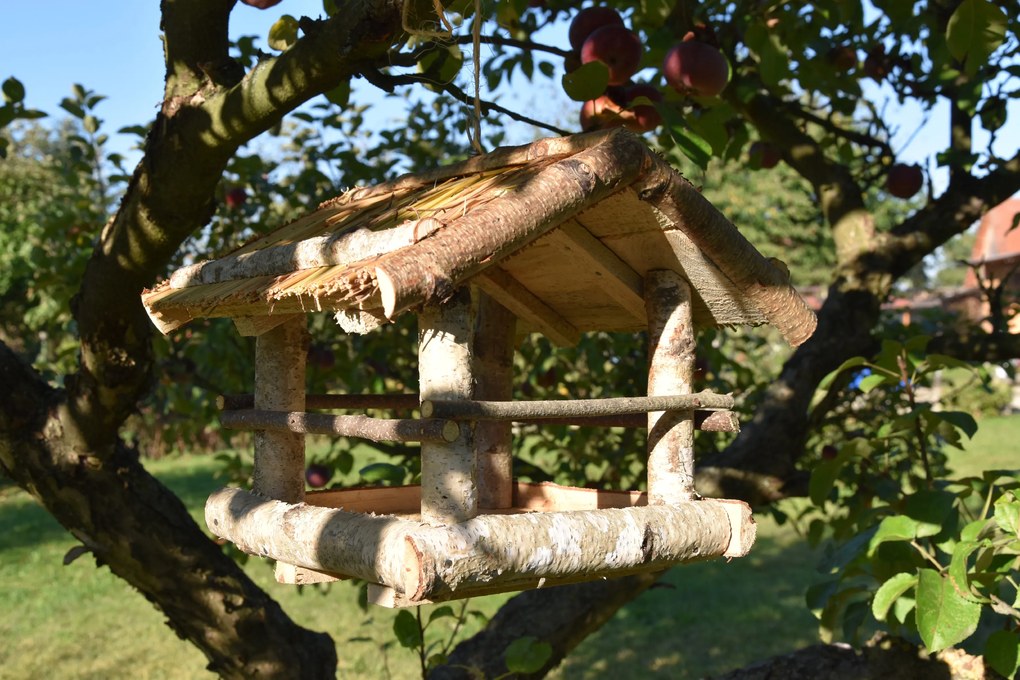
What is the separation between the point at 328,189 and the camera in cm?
420

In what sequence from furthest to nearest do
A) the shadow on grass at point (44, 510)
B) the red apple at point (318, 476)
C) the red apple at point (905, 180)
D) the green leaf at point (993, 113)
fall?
1. the shadow on grass at point (44, 510)
2. the red apple at point (905, 180)
3. the red apple at point (318, 476)
4. the green leaf at point (993, 113)

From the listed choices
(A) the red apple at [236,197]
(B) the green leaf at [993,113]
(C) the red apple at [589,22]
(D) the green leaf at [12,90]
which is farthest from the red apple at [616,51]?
(A) the red apple at [236,197]

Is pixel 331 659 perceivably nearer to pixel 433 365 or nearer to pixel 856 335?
pixel 433 365

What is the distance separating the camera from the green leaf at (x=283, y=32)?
2346 millimetres

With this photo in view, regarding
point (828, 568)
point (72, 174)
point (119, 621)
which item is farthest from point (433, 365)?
point (119, 621)

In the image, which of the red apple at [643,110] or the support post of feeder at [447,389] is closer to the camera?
the support post of feeder at [447,389]

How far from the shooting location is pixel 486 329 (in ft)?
6.88

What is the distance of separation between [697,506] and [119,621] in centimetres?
571

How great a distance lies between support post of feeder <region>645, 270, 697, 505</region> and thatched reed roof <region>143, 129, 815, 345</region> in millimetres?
44

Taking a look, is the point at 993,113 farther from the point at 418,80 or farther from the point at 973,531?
the point at 418,80

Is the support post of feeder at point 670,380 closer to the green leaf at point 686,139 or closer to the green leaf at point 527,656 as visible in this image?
the green leaf at point 686,139

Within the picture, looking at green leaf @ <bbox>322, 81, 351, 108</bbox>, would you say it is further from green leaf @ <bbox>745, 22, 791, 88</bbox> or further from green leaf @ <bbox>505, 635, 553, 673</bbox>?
green leaf @ <bbox>505, 635, 553, 673</bbox>

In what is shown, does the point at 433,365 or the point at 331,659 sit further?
the point at 331,659

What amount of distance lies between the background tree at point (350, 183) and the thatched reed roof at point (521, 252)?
23cm
